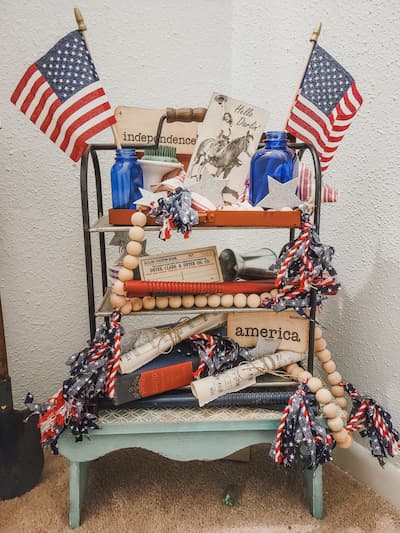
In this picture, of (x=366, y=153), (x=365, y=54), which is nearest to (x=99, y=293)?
(x=366, y=153)

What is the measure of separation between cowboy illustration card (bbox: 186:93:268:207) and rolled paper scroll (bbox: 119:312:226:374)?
0.28m

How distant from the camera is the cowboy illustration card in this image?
1018 mm

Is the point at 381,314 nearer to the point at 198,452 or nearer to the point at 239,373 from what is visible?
the point at 239,373

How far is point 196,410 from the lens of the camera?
41.2 inches

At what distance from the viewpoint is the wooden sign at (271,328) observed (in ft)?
3.57

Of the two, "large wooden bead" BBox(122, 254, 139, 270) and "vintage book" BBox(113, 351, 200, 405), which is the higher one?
"large wooden bead" BBox(122, 254, 139, 270)

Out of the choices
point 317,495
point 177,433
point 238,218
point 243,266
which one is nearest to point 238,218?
point 238,218

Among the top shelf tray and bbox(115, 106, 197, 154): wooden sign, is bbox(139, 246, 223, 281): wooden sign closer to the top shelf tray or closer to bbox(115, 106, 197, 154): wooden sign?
the top shelf tray

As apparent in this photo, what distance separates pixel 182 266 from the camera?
3.57 ft

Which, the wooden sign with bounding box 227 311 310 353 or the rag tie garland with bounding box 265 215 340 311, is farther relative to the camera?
the wooden sign with bounding box 227 311 310 353

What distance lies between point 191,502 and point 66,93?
3.10ft

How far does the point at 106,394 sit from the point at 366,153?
812 mm

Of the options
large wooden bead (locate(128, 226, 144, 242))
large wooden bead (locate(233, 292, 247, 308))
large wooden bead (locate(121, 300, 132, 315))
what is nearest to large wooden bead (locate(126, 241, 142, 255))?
large wooden bead (locate(128, 226, 144, 242))

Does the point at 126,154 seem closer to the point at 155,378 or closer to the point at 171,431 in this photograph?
the point at 155,378
